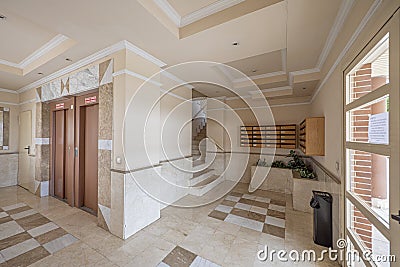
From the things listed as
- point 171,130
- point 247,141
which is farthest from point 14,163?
point 247,141

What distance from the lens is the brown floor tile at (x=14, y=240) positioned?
2.08 m

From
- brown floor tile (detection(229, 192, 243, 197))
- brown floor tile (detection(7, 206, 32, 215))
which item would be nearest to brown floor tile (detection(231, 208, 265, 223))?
brown floor tile (detection(229, 192, 243, 197))

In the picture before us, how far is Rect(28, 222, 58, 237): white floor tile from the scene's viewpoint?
7.67ft

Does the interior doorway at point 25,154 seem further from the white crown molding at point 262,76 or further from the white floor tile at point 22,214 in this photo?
the white crown molding at point 262,76

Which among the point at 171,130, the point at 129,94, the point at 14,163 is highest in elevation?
the point at 129,94

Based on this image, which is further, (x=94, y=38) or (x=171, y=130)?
(x=171, y=130)

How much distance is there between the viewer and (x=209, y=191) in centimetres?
429

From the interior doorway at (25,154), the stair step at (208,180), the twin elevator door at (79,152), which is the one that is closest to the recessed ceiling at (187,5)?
the twin elevator door at (79,152)

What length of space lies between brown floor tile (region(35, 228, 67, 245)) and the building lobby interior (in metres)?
0.02

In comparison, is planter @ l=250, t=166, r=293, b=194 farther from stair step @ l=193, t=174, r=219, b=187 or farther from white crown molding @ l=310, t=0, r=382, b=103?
white crown molding @ l=310, t=0, r=382, b=103

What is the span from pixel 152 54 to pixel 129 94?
30.9 inches

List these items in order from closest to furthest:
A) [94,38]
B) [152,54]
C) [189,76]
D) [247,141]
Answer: [94,38] < [152,54] < [189,76] < [247,141]

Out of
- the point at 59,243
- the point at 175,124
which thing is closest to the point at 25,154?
the point at 59,243

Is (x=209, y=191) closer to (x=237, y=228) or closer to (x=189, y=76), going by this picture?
(x=237, y=228)
